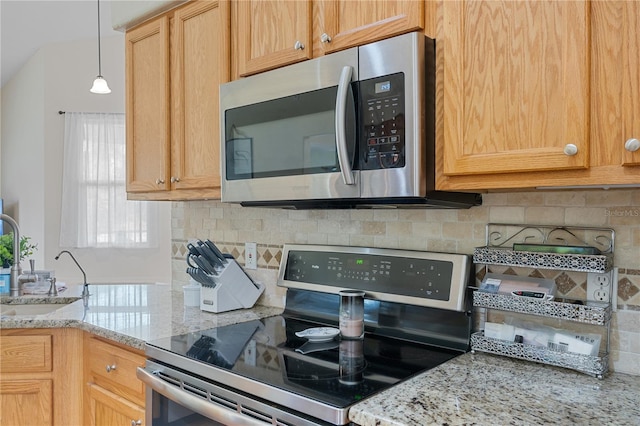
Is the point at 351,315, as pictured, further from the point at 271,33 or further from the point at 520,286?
the point at 271,33

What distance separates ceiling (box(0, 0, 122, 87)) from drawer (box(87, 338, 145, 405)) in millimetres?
3293

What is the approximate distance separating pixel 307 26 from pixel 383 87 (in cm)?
39

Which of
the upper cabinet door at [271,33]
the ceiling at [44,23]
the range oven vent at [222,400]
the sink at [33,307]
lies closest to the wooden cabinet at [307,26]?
the upper cabinet door at [271,33]

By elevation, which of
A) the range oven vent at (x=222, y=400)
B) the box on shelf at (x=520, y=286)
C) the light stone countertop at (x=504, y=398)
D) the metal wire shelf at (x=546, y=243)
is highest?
the metal wire shelf at (x=546, y=243)

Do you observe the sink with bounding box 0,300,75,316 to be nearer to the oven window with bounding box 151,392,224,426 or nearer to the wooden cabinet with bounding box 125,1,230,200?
the wooden cabinet with bounding box 125,1,230,200

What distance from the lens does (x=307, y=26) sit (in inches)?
61.9

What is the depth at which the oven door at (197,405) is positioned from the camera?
1187 millimetres

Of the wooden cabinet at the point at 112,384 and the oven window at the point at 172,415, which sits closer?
the oven window at the point at 172,415

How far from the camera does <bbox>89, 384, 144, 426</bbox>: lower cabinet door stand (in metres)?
1.68

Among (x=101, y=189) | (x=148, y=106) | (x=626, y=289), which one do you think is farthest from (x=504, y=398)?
(x=101, y=189)

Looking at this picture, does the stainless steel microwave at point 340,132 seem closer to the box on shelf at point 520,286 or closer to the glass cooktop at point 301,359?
the box on shelf at point 520,286

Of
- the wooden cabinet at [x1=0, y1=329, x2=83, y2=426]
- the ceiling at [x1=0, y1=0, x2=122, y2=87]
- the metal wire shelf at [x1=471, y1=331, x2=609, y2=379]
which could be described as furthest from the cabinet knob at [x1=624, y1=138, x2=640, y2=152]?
the ceiling at [x1=0, y1=0, x2=122, y2=87]

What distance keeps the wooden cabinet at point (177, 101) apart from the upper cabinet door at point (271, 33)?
0.29ft

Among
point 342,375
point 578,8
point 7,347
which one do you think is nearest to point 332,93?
point 578,8
